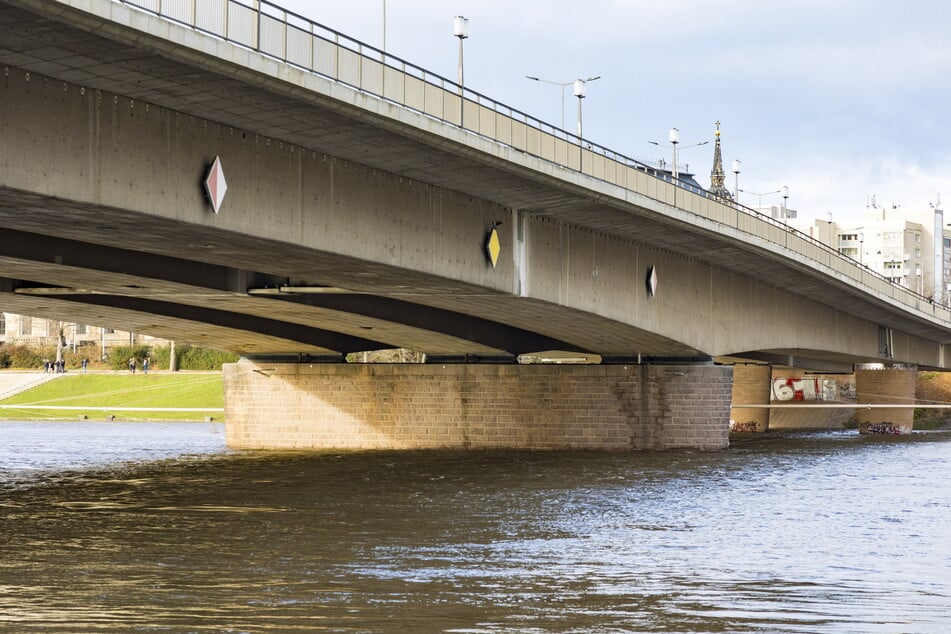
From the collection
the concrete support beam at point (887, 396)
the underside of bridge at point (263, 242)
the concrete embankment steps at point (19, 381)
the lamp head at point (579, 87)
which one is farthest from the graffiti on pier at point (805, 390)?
the lamp head at point (579, 87)

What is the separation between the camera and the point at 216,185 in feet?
74.0

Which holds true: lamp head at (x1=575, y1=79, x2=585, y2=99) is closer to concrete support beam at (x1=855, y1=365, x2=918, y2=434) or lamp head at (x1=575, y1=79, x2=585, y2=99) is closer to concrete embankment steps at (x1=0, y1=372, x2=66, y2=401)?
concrete support beam at (x1=855, y1=365, x2=918, y2=434)

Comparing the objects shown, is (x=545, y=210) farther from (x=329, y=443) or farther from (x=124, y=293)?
(x=329, y=443)

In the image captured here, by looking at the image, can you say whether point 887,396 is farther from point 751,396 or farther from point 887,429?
point 751,396

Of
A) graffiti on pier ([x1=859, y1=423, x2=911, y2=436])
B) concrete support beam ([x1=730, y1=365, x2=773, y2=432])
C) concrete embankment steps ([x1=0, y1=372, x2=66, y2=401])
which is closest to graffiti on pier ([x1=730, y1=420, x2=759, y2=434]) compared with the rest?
concrete support beam ([x1=730, y1=365, x2=773, y2=432])

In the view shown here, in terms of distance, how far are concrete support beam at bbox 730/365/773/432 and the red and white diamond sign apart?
53059 mm

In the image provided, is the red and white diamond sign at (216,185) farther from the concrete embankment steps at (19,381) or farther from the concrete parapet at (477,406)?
the concrete embankment steps at (19,381)

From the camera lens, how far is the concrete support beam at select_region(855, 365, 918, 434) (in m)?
67.8

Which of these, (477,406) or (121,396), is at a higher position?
(121,396)

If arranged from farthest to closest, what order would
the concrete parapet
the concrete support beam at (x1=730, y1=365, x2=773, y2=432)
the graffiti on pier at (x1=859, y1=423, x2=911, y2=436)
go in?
the concrete support beam at (x1=730, y1=365, x2=773, y2=432) < the graffiti on pier at (x1=859, y1=423, x2=911, y2=436) < the concrete parapet

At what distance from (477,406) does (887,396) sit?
100 ft

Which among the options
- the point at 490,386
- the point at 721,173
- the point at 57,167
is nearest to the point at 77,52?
the point at 57,167

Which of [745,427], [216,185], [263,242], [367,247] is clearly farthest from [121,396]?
[216,185]

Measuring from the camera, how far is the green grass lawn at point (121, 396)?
7838cm
